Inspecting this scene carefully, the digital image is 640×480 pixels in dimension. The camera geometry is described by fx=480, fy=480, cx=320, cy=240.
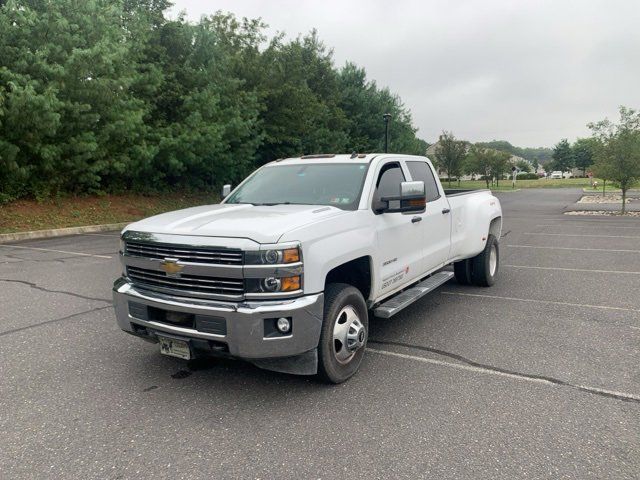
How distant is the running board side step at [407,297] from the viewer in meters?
4.29

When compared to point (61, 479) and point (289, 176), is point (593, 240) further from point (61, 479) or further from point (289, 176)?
point (61, 479)

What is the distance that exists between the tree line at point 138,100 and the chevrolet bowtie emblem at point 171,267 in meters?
11.9

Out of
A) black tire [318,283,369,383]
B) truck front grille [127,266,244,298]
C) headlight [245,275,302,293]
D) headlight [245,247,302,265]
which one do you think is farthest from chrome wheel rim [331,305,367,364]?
truck front grille [127,266,244,298]

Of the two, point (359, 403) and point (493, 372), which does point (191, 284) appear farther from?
point (493, 372)

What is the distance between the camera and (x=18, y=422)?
3.24 m

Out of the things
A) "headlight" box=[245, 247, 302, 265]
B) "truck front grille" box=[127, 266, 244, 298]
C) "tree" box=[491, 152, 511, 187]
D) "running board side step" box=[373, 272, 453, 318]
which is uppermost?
"tree" box=[491, 152, 511, 187]

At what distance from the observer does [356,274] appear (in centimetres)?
424

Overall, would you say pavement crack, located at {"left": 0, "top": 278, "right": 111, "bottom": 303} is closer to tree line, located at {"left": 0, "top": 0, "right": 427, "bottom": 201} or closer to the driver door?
the driver door

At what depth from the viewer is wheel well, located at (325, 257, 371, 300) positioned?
13.3ft

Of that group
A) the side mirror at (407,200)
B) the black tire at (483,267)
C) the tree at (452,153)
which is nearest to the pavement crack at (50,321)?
the side mirror at (407,200)

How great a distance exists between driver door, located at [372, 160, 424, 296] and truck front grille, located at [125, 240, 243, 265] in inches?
57.4

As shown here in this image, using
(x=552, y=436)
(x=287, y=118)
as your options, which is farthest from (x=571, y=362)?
(x=287, y=118)

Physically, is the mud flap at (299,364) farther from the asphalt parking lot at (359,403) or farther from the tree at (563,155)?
the tree at (563,155)

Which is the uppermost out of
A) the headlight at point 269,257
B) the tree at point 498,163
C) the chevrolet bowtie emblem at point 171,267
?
the tree at point 498,163
